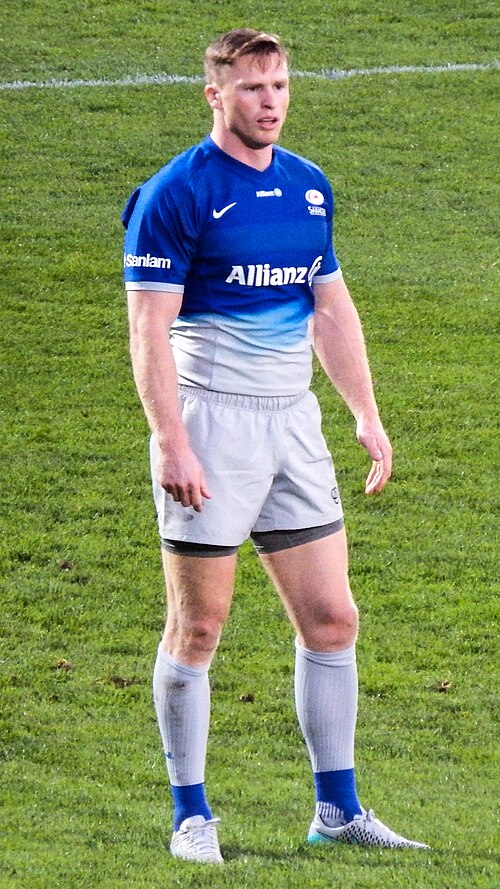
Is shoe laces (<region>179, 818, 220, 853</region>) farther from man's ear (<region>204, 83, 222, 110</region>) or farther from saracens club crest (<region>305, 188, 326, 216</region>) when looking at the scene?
man's ear (<region>204, 83, 222, 110</region>)

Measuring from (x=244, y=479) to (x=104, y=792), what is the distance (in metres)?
1.30

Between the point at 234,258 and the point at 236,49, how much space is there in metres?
0.49

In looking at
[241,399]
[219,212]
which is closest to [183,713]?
[241,399]

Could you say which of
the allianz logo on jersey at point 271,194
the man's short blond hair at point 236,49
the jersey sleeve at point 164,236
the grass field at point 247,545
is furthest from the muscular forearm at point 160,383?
the grass field at point 247,545

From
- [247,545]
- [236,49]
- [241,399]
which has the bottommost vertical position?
[247,545]

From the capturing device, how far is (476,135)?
13938mm

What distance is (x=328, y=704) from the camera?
3959 millimetres

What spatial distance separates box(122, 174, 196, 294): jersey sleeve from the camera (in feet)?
11.9

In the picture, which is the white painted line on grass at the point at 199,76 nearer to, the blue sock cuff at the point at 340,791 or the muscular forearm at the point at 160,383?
the muscular forearm at the point at 160,383

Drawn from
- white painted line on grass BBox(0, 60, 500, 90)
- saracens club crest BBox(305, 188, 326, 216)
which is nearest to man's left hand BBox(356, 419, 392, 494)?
saracens club crest BBox(305, 188, 326, 216)

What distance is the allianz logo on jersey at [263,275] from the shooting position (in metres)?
→ 3.74

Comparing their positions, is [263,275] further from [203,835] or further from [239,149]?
[203,835]

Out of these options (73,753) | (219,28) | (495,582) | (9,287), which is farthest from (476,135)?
Result: (73,753)

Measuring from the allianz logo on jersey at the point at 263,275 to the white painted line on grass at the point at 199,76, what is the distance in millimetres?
11662
